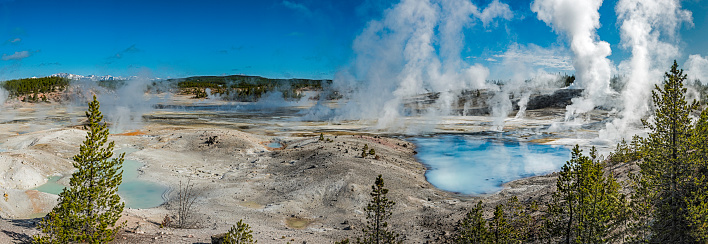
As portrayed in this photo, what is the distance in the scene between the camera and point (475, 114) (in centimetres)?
7256

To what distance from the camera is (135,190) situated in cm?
2162

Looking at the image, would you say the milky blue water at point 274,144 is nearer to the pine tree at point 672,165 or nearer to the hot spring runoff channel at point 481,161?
the hot spring runoff channel at point 481,161

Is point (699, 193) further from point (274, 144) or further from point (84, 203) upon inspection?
point (274, 144)

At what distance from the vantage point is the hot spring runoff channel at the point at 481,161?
25781mm

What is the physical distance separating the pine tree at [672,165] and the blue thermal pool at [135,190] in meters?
19.0

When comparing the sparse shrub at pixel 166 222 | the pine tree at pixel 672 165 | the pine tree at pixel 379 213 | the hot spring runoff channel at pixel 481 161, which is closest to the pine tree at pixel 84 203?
the sparse shrub at pixel 166 222

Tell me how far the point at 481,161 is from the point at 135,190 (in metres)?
25.0

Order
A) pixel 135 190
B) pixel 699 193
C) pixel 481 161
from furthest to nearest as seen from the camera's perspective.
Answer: pixel 481 161, pixel 135 190, pixel 699 193

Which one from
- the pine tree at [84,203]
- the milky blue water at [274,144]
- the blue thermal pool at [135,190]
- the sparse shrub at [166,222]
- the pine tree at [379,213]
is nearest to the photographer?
the pine tree at [84,203]

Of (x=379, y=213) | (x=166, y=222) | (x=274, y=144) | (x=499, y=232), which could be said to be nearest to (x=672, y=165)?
(x=499, y=232)

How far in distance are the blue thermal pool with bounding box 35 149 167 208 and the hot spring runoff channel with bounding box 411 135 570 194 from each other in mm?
15606

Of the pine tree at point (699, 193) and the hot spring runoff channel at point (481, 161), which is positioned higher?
the pine tree at point (699, 193)

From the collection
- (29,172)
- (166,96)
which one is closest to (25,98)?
(166,96)

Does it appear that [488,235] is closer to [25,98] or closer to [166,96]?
[25,98]
